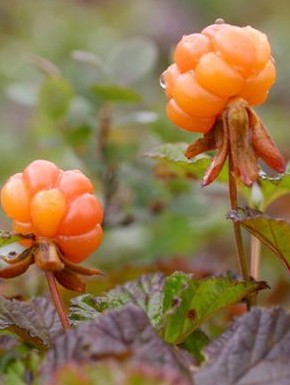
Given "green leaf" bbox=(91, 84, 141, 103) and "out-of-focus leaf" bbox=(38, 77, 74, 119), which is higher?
"out-of-focus leaf" bbox=(38, 77, 74, 119)

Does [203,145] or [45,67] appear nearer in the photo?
[203,145]

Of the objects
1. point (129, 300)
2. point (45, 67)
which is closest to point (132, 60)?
point (45, 67)

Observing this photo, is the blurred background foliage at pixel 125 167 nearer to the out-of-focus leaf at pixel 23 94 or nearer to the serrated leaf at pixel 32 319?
the out-of-focus leaf at pixel 23 94

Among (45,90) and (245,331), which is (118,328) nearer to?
(245,331)

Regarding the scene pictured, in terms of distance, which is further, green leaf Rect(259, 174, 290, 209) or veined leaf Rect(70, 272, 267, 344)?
green leaf Rect(259, 174, 290, 209)

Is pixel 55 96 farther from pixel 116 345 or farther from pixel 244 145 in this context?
pixel 116 345

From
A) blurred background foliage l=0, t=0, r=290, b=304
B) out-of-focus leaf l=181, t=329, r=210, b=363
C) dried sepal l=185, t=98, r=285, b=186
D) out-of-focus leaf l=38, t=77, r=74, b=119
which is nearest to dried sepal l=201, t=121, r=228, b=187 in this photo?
dried sepal l=185, t=98, r=285, b=186

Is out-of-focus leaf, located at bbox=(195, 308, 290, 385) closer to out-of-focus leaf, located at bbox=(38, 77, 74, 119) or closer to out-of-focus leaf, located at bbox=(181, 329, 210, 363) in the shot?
out-of-focus leaf, located at bbox=(181, 329, 210, 363)
